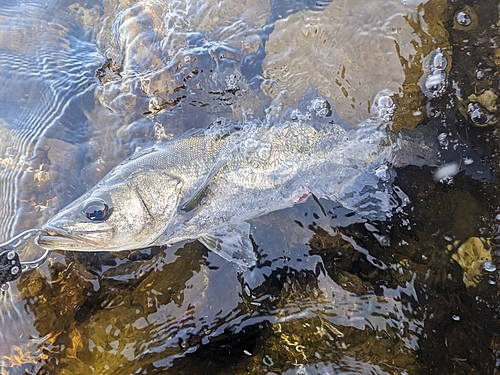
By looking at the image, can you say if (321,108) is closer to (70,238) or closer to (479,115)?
(479,115)

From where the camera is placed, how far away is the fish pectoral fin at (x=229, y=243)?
3.66 m

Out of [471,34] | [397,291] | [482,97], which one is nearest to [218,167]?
[397,291]

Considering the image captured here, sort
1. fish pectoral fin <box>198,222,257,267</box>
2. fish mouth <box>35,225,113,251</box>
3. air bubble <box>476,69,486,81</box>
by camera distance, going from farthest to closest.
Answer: air bubble <box>476,69,486,81</box>, fish pectoral fin <box>198,222,257,267</box>, fish mouth <box>35,225,113,251</box>

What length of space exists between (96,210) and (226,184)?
3.85 ft

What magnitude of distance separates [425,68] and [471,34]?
0.63 metres

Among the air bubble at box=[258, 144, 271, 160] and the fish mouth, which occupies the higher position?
the air bubble at box=[258, 144, 271, 160]

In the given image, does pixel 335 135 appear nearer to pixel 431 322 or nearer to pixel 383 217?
pixel 383 217

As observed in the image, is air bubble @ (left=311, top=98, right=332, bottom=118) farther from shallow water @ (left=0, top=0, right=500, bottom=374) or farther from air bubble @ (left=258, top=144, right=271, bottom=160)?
air bubble @ (left=258, top=144, right=271, bottom=160)

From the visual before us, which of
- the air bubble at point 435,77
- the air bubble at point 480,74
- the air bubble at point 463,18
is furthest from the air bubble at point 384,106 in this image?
the air bubble at point 463,18

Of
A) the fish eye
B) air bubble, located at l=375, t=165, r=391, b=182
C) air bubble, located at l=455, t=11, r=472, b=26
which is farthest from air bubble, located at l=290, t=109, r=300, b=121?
the fish eye

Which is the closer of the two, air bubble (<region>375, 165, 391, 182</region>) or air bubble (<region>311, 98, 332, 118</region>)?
air bubble (<region>375, 165, 391, 182</region>)

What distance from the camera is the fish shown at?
319cm

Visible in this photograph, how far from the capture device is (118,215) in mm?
3178

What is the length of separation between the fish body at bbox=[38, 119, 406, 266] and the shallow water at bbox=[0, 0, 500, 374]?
263mm
